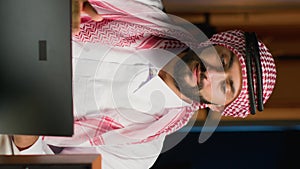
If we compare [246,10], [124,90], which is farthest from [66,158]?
[246,10]

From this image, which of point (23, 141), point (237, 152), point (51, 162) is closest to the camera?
point (51, 162)

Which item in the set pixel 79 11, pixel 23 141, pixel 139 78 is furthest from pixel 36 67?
pixel 139 78

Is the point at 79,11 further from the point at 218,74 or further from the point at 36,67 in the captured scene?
the point at 218,74

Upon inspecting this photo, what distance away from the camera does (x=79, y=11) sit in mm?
791

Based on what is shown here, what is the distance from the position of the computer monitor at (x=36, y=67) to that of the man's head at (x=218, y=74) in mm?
360

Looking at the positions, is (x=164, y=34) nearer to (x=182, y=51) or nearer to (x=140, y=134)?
(x=182, y=51)

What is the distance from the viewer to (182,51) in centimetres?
105

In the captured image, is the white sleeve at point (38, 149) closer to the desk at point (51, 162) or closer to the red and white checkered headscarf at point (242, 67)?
the desk at point (51, 162)

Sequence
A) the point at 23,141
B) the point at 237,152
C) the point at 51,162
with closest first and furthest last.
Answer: the point at 51,162
the point at 23,141
the point at 237,152

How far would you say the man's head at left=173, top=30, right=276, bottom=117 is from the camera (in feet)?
3.32

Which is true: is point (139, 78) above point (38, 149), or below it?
above

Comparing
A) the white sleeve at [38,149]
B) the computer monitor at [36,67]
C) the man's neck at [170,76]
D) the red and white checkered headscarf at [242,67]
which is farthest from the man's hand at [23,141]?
the red and white checkered headscarf at [242,67]

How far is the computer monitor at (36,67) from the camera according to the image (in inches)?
28.2

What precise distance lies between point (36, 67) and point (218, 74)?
43 cm
